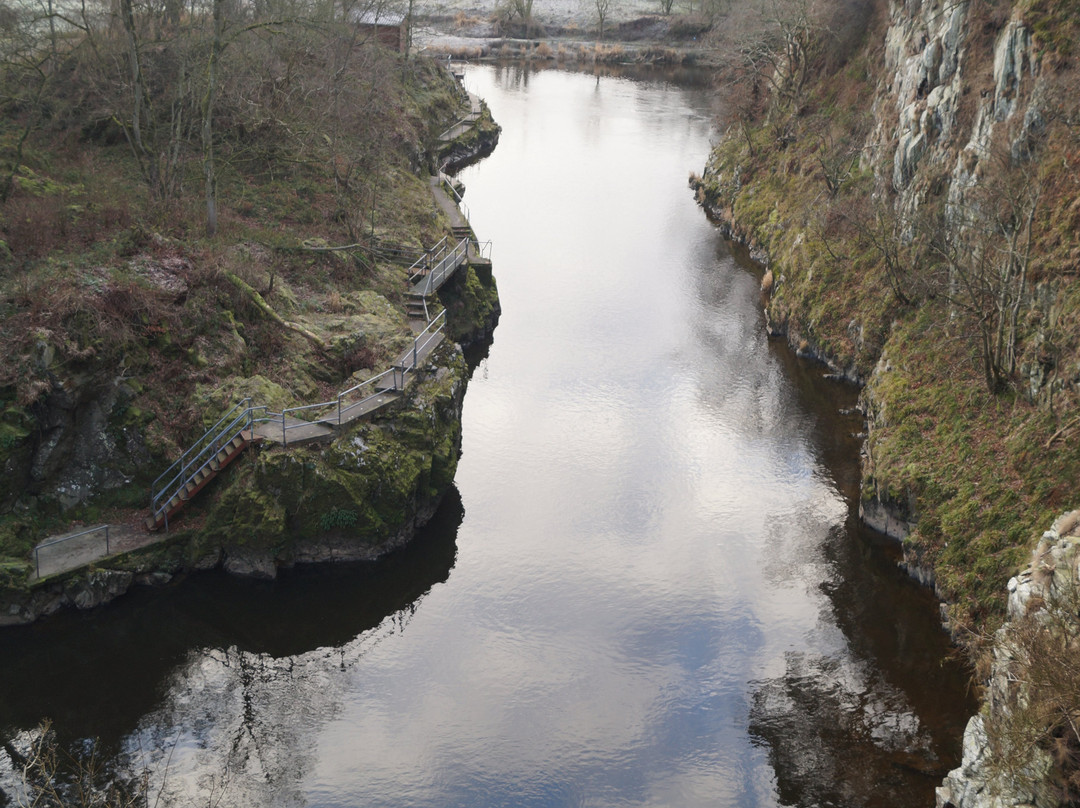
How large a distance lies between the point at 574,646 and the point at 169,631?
1100 centimetres

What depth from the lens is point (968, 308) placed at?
105ft

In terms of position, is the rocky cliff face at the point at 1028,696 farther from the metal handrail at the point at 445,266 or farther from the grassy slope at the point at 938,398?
the metal handrail at the point at 445,266

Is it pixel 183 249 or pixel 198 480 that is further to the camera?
pixel 183 249

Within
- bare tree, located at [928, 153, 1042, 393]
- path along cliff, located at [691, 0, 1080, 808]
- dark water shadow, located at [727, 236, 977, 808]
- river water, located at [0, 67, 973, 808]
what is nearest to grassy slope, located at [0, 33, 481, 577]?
river water, located at [0, 67, 973, 808]

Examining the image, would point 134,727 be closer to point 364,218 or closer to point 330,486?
point 330,486

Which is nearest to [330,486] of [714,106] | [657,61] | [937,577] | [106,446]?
[106,446]

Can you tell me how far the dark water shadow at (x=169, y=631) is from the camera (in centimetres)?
2345

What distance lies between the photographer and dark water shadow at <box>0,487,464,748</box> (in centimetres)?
2345

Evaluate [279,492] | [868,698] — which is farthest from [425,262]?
[868,698]

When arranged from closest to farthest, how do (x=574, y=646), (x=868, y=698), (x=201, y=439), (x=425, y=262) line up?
(x=868, y=698) < (x=574, y=646) < (x=201, y=439) < (x=425, y=262)

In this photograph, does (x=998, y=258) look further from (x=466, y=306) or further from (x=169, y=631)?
(x=169, y=631)

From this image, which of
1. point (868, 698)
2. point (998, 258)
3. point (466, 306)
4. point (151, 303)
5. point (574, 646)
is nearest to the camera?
point (868, 698)

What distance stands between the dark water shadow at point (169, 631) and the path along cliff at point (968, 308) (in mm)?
15297

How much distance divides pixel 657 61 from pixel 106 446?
106112 millimetres
